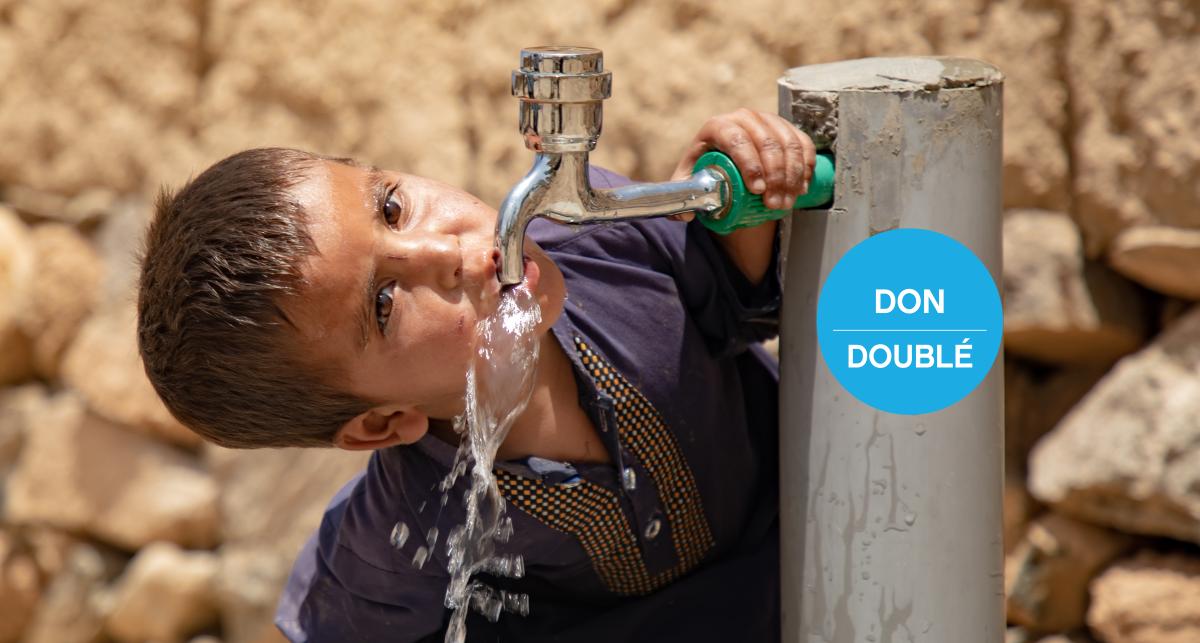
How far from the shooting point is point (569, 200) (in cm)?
93

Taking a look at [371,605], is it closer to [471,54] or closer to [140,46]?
[471,54]

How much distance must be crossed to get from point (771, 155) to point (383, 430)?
1.46 feet

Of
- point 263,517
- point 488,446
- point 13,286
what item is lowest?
point 263,517

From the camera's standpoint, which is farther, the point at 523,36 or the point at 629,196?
the point at 523,36

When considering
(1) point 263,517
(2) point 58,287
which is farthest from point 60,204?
(1) point 263,517

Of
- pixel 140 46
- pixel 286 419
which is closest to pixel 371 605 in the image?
pixel 286 419

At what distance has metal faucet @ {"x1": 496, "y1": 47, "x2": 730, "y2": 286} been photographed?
2.89ft

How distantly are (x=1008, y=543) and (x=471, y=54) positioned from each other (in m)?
0.96

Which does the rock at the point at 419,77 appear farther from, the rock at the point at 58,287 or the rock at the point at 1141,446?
the rock at the point at 1141,446

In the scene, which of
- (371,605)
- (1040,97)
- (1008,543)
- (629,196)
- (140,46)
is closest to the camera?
(629,196)

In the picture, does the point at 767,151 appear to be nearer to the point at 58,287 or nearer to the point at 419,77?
the point at 419,77

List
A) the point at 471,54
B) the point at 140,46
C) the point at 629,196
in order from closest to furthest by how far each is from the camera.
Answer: the point at 629,196 → the point at 471,54 → the point at 140,46

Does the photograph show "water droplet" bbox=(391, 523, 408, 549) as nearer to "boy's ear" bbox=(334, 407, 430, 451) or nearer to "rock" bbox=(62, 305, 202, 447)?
"boy's ear" bbox=(334, 407, 430, 451)

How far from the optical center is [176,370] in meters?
1.18
